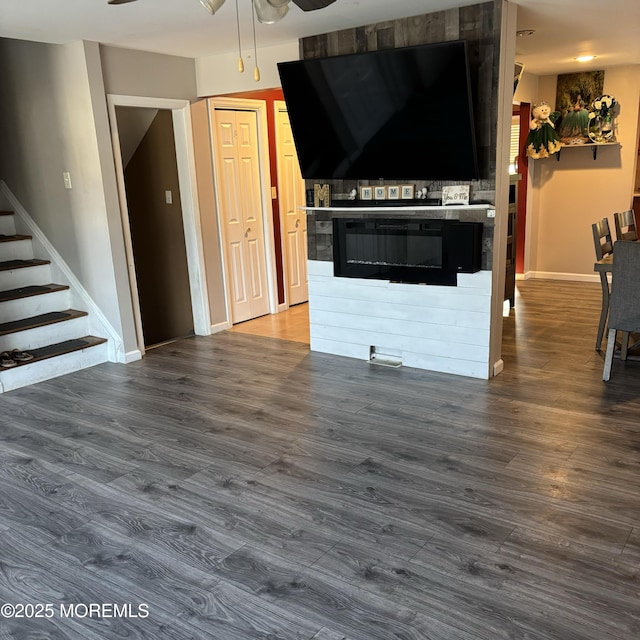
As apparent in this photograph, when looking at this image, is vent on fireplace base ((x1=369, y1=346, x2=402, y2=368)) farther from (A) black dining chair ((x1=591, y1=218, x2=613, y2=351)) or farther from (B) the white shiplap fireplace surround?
(A) black dining chair ((x1=591, y1=218, x2=613, y2=351))

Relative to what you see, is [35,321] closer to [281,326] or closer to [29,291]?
[29,291]

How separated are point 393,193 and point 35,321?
3.02 metres

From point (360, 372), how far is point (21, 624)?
111 inches

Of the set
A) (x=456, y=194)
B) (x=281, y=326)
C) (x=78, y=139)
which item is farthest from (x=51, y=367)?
(x=456, y=194)

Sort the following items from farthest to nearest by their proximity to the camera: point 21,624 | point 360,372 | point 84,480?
1. point 360,372
2. point 84,480
3. point 21,624

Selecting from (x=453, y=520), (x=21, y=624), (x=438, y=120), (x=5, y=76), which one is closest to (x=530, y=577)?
(x=453, y=520)

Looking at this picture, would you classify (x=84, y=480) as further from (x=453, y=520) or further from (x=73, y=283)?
(x=73, y=283)

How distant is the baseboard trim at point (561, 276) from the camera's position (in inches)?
290

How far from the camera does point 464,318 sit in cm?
420

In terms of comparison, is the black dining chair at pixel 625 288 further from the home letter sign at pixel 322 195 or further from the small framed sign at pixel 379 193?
the home letter sign at pixel 322 195

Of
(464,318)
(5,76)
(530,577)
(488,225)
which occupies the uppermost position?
(5,76)

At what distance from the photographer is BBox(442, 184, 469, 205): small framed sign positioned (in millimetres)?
4035

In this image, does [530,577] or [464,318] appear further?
[464,318]

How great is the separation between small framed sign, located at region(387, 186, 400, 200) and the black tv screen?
0.14 m
